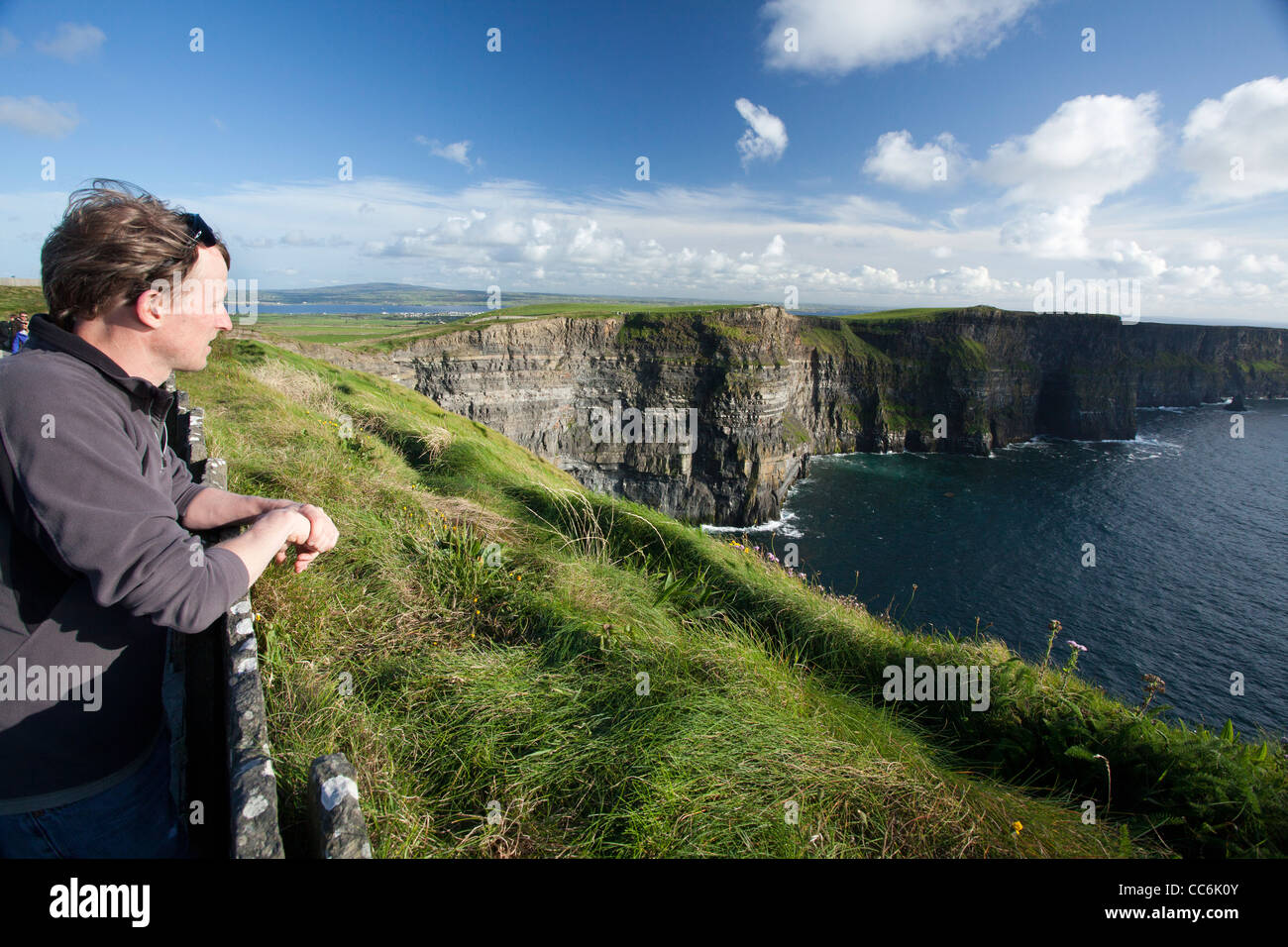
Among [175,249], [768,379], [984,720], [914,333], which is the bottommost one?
[984,720]

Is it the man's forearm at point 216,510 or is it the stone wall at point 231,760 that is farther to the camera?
the man's forearm at point 216,510

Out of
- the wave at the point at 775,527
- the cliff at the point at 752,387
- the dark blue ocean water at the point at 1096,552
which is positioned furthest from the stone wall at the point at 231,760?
the wave at the point at 775,527

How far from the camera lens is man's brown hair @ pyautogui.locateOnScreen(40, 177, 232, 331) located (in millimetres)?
1748

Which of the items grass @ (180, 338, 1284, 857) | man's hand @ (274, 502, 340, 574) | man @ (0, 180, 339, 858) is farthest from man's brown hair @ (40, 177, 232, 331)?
grass @ (180, 338, 1284, 857)

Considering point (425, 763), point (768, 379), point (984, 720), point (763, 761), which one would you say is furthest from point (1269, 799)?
point (768, 379)

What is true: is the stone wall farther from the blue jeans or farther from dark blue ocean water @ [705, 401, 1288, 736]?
dark blue ocean water @ [705, 401, 1288, 736]

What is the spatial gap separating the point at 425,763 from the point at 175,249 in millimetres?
2656

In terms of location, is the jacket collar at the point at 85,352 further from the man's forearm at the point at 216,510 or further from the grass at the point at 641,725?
the grass at the point at 641,725

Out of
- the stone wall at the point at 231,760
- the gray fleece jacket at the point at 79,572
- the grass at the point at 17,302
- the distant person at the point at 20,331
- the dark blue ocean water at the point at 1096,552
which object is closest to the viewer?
the gray fleece jacket at the point at 79,572

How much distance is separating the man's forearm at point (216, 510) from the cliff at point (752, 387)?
1826 inches

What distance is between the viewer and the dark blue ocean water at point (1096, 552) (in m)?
31.0

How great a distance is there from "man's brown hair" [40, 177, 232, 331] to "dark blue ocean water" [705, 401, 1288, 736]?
43.9ft
